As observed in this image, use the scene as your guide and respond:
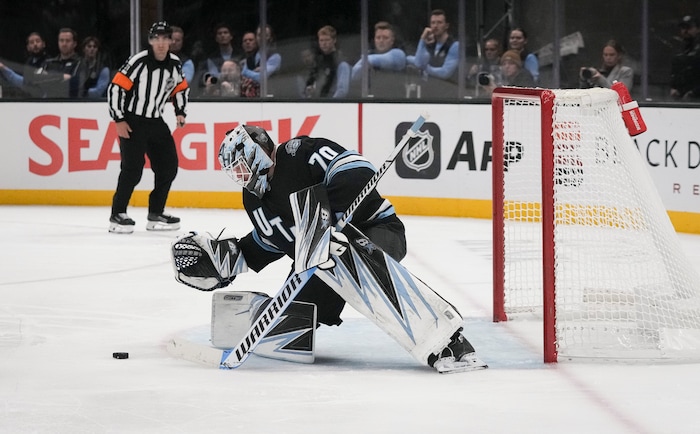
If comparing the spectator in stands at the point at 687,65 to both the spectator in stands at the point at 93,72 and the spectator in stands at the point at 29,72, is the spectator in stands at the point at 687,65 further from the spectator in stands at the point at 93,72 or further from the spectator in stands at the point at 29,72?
the spectator in stands at the point at 29,72

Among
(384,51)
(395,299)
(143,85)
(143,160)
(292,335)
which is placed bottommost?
(292,335)

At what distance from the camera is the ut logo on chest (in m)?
3.60

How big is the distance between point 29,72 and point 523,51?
3551mm

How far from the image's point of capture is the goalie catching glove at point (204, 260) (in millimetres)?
3684

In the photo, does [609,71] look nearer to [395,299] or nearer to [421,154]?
[421,154]

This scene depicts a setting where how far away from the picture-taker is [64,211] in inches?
318

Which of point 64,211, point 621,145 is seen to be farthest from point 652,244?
point 64,211

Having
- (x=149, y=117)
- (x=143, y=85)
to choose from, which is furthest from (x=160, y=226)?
(x=143, y=85)

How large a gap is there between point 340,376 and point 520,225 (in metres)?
1.70

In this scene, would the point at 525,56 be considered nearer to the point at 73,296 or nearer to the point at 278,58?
the point at 278,58

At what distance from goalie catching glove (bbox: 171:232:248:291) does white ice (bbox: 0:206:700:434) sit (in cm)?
26

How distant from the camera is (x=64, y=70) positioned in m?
8.76

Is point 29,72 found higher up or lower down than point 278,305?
higher up

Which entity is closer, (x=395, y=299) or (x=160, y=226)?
(x=395, y=299)
